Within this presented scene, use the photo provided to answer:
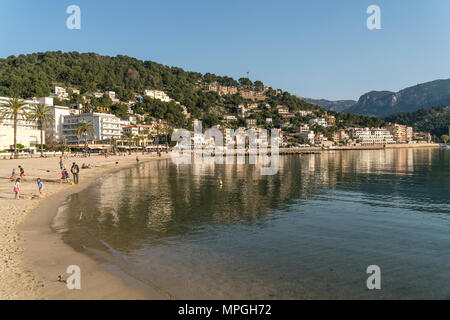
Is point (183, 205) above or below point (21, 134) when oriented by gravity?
below

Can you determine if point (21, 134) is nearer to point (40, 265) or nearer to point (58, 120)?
point (58, 120)

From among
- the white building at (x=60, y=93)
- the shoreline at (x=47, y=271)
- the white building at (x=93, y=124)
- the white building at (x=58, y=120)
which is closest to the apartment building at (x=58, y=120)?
the white building at (x=58, y=120)

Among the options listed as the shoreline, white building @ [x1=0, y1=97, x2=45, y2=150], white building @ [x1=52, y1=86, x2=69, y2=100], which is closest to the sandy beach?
the shoreline

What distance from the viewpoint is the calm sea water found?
9969 mm

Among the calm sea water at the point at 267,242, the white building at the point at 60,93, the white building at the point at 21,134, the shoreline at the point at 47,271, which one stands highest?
the white building at the point at 60,93

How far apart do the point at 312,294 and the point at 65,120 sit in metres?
135

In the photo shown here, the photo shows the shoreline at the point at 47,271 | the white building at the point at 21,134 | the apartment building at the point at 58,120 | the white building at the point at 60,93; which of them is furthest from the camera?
the white building at the point at 60,93

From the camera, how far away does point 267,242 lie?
570 inches

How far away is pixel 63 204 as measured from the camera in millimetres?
22359

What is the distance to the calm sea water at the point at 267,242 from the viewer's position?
9969 millimetres

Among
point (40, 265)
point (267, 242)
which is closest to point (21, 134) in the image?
point (40, 265)

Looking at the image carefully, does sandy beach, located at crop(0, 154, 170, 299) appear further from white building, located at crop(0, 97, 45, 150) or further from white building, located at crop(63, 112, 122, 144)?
→ white building, located at crop(63, 112, 122, 144)

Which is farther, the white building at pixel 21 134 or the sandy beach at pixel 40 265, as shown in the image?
the white building at pixel 21 134

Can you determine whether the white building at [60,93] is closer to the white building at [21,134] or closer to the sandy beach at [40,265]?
the white building at [21,134]
